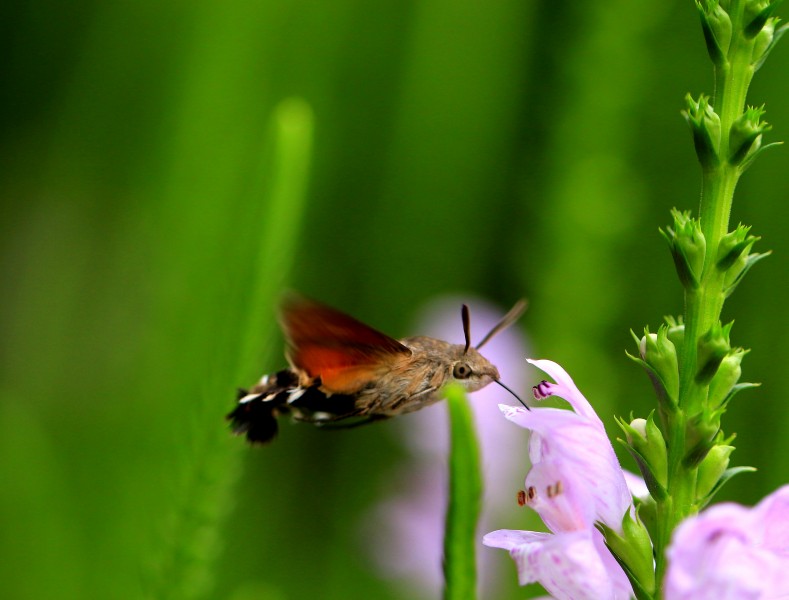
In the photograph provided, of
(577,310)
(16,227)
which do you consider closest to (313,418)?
(577,310)

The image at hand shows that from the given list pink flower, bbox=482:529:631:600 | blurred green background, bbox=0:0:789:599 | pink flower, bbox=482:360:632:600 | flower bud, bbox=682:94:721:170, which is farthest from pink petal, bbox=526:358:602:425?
blurred green background, bbox=0:0:789:599

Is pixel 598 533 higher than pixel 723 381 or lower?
lower

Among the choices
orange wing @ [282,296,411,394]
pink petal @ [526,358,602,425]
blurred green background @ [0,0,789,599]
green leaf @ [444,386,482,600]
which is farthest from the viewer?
blurred green background @ [0,0,789,599]

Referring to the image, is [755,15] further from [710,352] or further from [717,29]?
[710,352]

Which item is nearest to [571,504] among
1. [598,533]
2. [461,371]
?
[598,533]

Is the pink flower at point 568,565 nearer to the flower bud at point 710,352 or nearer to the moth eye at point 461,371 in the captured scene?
the flower bud at point 710,352

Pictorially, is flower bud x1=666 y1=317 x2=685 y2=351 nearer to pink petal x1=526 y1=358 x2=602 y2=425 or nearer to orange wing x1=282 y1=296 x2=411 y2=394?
pink petal x1=526 y1=358 x2=602 y2=425
